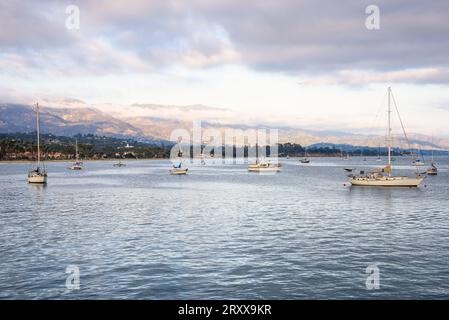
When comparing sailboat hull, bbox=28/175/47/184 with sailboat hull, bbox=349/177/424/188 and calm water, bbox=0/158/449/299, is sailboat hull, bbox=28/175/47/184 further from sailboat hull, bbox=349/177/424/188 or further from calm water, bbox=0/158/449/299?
sailboat hull, bbox=349/177/424/188

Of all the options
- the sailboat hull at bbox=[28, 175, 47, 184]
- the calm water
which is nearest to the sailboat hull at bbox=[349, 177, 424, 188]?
the calm water

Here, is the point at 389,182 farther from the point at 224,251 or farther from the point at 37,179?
the point at 37,179

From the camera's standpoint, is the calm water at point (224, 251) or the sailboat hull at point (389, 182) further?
Result: the sailboat hull at point (389, 182)

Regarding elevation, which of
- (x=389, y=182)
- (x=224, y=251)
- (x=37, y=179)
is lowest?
(x=224, y=251)

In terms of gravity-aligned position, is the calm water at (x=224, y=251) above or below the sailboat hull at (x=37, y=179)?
below

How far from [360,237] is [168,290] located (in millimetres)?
22557

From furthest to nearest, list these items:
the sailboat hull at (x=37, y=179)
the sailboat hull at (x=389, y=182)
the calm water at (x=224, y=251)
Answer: the sailboat hull at (x=37, y=179)
the sailboat hull at (x=389, y=182)
the calm water at (x=224, y=251)

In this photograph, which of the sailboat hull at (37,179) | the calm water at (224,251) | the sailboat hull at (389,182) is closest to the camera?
the calm water at (224,251)

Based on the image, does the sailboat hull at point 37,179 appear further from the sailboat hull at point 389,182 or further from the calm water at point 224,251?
the sailboat hull at point 389,182

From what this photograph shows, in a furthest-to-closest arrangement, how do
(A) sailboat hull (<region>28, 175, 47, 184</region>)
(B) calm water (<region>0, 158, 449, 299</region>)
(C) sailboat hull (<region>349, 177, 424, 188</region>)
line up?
1. (A) sailboat hull (<region>28, 175, 47, 184</region>)
2. (C) sailboat hull (<region>349, 177, 424, 188</region>)
3. (B) calm water (<region>0, 158, 449, 299</region>)

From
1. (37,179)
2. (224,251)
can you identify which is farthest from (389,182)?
(37,179)

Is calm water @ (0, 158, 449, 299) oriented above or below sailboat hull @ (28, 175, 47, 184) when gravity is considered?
below

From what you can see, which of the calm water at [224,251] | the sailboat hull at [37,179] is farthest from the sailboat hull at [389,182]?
the sailboat hull at [37,179]

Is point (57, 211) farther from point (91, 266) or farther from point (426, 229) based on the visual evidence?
point (426, 229)
